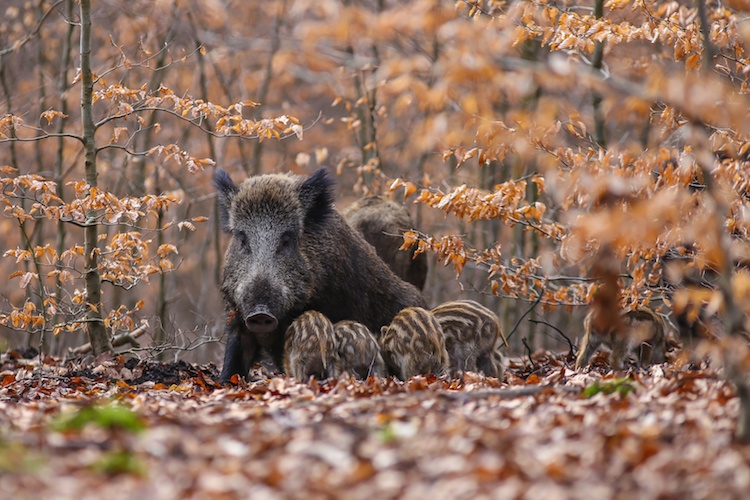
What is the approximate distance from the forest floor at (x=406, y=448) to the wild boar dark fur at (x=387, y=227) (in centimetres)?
497

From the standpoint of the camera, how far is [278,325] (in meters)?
7.96

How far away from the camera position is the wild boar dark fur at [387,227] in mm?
10133

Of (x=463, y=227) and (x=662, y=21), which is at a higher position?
(x=662, y=21)

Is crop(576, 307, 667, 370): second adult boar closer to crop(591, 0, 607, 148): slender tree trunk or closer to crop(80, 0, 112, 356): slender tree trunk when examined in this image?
crop(591, 0, 607, 148): slender tree trunk

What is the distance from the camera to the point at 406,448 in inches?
151

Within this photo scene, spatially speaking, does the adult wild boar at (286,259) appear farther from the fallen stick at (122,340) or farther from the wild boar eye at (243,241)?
the fallen stick at (122,340)

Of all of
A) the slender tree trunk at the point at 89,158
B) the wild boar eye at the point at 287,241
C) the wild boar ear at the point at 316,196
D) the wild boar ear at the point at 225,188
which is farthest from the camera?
the wild boar ear at the point at 225,188

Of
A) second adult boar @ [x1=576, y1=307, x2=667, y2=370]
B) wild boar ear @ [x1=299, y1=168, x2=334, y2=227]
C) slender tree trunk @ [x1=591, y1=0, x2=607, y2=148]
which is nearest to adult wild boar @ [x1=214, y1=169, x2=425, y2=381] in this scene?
wild boar ear @ [x1=299, y1=168, x2=334, y2=227]

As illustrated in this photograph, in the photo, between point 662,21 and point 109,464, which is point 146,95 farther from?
point 109,464

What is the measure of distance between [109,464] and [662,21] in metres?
5.44

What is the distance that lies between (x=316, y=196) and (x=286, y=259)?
0.73 m

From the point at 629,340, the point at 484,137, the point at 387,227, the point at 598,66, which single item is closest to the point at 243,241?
the point at 387,227

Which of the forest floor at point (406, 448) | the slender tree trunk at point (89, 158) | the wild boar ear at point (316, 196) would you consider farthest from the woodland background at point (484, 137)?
the forest floor at point (406, 448)

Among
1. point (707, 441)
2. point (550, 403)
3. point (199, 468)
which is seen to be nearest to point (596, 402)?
point (550, 403)
